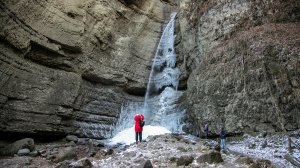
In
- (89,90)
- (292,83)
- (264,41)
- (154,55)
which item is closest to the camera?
(292,83)

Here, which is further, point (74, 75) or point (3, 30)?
point (74, 75)

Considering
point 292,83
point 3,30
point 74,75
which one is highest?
point 3,30

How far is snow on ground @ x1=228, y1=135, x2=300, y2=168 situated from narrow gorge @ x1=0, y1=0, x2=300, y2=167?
26 cm

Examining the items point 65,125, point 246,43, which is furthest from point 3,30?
point 246,43

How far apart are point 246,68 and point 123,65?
34.7 feet

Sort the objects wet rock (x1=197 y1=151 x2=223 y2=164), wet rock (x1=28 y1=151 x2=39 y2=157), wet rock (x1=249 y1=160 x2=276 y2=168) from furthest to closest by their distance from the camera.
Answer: wet rock (x1=28 y1=151 x2=39 y2=157) → wet rock (x1=197 y1=151 x2=223 y2=164) → wet rock (x1=249 y1=160 x2=276 y2=168)

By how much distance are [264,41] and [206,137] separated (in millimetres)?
5674

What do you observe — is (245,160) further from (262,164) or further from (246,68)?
(246,68)

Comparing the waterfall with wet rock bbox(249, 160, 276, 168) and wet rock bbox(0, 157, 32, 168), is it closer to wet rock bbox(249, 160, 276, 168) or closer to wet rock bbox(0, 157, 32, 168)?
wet rock bbox(0, 157, 32, 168)

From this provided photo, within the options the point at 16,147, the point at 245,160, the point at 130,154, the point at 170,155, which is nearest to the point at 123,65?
the point at 16,147

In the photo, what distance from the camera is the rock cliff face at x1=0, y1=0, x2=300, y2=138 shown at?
43.8ft

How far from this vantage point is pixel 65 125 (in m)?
17.7

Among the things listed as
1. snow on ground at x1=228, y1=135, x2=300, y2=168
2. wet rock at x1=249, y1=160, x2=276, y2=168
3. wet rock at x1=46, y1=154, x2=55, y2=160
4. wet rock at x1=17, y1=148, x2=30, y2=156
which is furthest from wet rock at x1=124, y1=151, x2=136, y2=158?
wet rock at x1=17, y1=148, x2=30, y2=156

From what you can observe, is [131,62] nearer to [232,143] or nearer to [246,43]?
[246,43]
